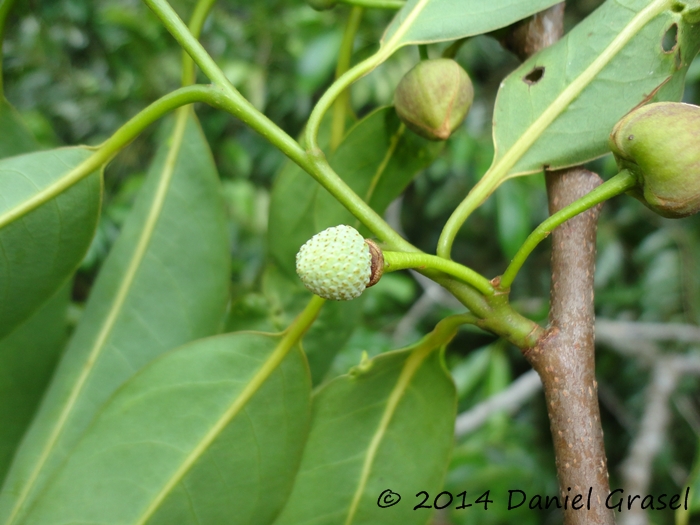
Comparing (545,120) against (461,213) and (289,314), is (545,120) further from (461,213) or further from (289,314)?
(289,314)

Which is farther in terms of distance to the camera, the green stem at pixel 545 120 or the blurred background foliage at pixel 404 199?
the blurred background foliage at pixel 404 199

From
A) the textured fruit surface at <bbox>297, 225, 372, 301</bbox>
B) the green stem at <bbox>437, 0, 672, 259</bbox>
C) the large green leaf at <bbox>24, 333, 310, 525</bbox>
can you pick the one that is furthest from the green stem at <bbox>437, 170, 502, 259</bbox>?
the large green leaf at <bbox>24, 333, 310, 525</bbox>

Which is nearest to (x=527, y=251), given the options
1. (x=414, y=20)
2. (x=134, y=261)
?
(x=414, y=20)

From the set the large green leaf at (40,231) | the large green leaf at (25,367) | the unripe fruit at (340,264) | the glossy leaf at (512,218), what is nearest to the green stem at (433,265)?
the unripe fruit at (340,264)

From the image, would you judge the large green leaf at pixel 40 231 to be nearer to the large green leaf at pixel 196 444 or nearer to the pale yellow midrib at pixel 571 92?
the large green leaf at pixel 196 444

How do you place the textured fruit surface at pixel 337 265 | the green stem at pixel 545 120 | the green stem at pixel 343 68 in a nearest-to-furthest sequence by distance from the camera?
the textured fruit surface at pixel 337 265 < the green stem at pixel 545 120 < the green stem at pixel 343 68

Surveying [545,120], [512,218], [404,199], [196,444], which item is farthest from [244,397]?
[404,199]
